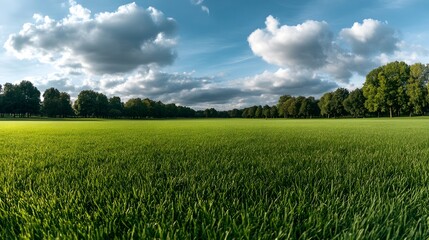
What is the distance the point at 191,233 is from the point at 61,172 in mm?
2216

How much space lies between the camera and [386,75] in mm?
63062

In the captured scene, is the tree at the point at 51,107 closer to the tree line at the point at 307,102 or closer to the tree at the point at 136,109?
the tree line at the point at 307,102

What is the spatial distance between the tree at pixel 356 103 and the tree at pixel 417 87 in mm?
18918

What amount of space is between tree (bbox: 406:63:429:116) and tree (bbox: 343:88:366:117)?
745 inches

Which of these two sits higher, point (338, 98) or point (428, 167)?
point (338, 98)

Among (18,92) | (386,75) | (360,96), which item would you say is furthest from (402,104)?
(18,92)

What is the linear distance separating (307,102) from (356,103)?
31120mm

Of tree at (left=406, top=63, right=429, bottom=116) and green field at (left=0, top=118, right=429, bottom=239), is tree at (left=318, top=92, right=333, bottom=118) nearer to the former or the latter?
tree at (left=406, top=63, right=429, bottom=116)

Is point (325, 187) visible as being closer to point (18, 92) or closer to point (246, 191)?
point (246, 191)

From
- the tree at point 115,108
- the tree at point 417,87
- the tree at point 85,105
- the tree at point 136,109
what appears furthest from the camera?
the tree at point 136,109

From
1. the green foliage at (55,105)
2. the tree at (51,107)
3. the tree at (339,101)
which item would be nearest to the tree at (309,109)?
the tree at (339,101)

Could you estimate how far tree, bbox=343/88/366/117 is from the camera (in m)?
79.2

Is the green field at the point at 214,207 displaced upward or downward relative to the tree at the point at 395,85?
downward

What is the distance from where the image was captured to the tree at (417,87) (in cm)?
5681
